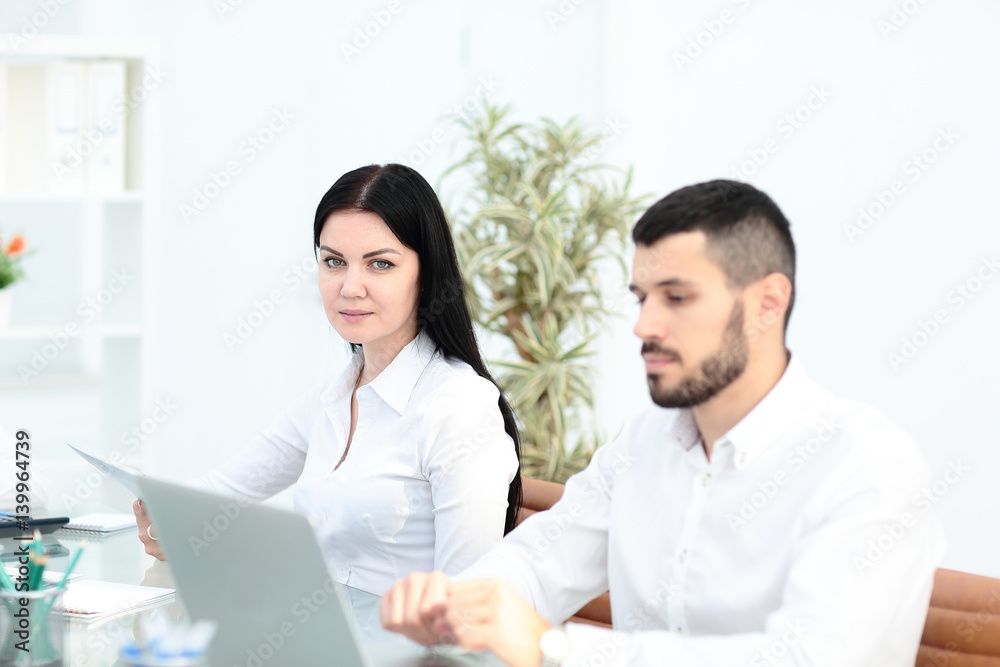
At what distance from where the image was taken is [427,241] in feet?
6.32

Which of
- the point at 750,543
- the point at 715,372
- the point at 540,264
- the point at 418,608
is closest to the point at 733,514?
the point at 750,543

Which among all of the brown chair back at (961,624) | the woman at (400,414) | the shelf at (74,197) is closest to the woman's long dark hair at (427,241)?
the woman at (400,414)

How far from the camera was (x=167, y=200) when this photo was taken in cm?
373

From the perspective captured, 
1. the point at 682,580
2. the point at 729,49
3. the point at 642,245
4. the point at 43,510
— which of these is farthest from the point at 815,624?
the point at 729,49

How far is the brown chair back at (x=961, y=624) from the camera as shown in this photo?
118 centimetres

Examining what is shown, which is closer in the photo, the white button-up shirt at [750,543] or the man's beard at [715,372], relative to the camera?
the white button-up shirt at [750,543]

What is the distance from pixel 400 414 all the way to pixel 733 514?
0.77 metres

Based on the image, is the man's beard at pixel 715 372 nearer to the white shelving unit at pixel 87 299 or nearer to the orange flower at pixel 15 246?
the white shelving unit at pixel 87 299

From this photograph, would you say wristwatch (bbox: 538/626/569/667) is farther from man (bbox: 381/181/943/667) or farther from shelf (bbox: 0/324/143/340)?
shelf (bbox: 0/324/143/340)

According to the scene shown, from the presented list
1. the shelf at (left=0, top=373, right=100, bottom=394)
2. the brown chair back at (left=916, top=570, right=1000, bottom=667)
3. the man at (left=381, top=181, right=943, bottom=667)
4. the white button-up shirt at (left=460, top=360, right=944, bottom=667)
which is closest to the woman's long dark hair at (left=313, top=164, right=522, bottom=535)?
the white button-up shirt at (left=460, top=360, right=944, bottom=667)

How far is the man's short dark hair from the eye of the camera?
1234mm

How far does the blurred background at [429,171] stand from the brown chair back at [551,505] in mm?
1654

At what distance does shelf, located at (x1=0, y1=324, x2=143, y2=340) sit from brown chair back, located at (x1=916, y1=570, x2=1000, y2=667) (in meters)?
2.57

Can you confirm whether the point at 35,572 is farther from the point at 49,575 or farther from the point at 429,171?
the point at 429,171
